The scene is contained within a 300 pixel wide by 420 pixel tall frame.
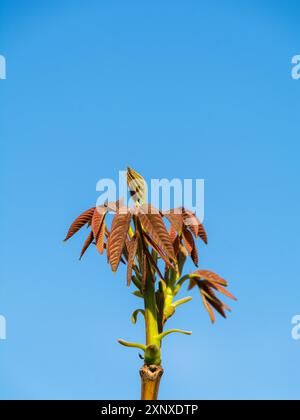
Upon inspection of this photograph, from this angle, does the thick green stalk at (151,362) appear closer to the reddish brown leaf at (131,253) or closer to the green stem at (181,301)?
the green stem at (181,301)

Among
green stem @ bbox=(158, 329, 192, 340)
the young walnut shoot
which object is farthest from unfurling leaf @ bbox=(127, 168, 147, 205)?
green stem @ bbox=(158, 329, 192, 340)

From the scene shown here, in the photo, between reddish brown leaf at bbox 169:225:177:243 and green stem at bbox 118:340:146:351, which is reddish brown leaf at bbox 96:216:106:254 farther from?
green stem at bbox 118:340:146:351

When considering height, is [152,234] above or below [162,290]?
above

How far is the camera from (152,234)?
4.81 metres

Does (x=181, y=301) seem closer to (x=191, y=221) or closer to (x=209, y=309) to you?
(x=209, y=309)

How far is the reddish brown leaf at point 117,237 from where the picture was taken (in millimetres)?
4742

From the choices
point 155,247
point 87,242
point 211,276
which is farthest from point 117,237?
point 211,276

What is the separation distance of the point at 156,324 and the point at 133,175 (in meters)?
1.11

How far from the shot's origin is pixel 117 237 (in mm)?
4828

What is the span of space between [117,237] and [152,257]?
317mm
